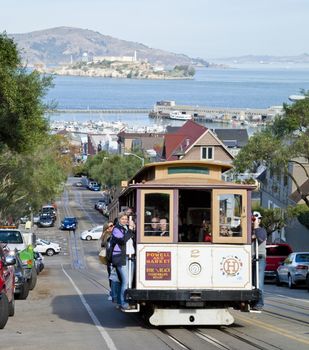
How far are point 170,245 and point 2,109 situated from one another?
1555 centimetres

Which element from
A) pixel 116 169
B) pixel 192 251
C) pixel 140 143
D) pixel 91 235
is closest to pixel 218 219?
pixel 192 251

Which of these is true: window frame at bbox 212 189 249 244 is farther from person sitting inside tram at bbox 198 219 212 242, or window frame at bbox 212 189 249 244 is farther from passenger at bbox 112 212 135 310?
passenger at bbox 112 212 135 310

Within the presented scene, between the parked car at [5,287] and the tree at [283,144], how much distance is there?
2622 cm

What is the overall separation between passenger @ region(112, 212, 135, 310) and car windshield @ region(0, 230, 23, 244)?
44.6 feet

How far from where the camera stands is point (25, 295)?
24.0 metres

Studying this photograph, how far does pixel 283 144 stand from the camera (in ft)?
149

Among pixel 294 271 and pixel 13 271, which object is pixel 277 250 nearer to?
pixel 294 271

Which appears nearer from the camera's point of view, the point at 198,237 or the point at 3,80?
the point at 198,237

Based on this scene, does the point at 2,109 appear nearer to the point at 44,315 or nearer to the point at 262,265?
the point at 44,315

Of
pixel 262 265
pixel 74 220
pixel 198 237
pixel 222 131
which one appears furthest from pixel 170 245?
pixel 222 131

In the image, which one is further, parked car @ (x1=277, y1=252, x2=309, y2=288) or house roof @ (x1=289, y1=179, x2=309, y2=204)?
house roof @ (x1=289, y1=179, x2=309, y2=204)

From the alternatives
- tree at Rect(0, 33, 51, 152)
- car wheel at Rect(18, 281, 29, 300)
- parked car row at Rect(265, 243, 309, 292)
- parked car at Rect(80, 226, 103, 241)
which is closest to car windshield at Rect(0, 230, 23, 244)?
tree at Rect(0, 33, 51, 152)

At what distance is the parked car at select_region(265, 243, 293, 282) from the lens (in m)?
39.9

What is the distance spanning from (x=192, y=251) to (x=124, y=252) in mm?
1123
